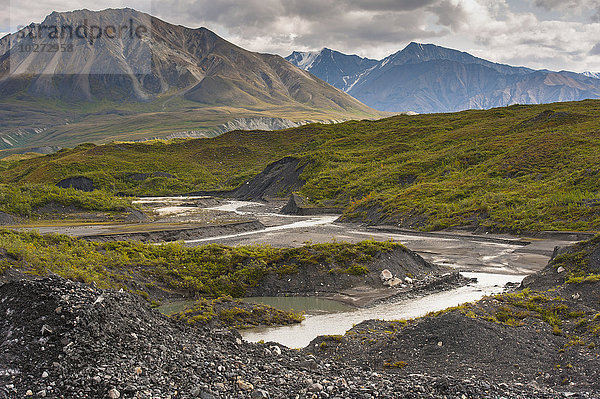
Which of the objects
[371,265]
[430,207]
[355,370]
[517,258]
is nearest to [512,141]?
[430,207]

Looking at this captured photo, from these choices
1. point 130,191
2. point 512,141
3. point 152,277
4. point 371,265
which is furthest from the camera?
point 130,191

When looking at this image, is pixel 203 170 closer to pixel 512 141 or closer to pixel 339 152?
pixel 339 152

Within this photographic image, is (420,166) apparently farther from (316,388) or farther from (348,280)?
(316,388)

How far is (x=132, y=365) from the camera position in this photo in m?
11.9

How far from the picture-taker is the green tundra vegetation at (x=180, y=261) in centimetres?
2620

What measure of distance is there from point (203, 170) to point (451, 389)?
14033cm

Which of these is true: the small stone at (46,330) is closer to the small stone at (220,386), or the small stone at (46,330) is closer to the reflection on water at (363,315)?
the small stone at (220,386)

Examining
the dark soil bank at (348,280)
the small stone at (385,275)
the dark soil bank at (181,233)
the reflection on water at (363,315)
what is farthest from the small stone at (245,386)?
the dark soil bank at (181,233)

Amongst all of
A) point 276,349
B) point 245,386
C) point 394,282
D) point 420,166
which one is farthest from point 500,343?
point 420,166

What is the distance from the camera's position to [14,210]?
61.8 metres

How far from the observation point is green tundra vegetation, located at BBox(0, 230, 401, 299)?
26.2 metres

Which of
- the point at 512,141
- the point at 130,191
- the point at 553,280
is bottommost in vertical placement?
the point at 130,191

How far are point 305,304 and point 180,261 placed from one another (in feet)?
27.1

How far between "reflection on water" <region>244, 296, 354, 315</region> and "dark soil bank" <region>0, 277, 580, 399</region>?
36.4 feet
